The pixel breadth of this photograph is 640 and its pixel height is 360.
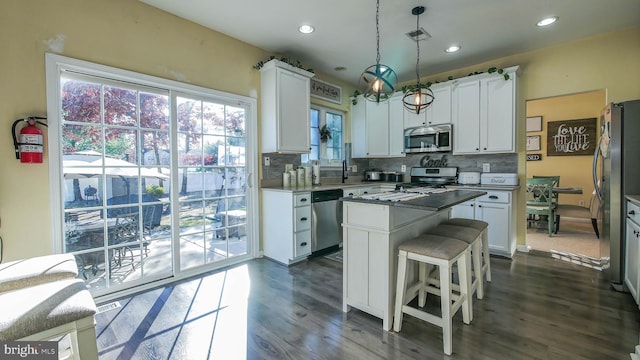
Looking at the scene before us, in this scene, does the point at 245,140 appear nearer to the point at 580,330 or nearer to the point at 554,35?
the point at 580,330

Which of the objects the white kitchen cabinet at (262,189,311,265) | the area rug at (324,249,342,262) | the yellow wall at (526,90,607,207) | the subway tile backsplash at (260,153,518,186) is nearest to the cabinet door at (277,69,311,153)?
the subway tile backsplash at (260,153,518,186)

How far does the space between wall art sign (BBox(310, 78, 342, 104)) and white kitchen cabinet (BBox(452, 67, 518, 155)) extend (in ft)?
5.81

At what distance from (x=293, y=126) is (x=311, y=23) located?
119 cm

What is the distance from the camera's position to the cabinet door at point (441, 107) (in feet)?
13.5

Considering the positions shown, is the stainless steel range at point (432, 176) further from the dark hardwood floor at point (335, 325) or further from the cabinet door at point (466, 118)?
the dark hardwood floor at point (335, 325)

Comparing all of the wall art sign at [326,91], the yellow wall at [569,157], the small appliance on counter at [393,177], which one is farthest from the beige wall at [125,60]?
the yellow wall at [569,157]

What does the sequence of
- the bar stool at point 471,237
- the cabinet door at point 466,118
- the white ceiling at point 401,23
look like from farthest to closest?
1. the cabinet door at point 466,118
2. the white ceiling at point 401,23
3. the bar stool at point 471,237

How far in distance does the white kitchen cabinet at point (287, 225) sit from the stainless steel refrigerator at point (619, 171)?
2.98 metres

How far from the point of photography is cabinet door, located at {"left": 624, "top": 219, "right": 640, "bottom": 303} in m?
2.21

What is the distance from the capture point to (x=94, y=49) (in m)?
2.35

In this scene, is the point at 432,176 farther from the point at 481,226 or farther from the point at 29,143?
the point at 29,143

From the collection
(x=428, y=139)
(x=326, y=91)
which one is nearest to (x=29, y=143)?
(x=326, y=91)

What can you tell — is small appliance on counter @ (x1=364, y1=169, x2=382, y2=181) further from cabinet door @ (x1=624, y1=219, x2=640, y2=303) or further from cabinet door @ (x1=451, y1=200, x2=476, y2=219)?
cabinet door @ (x1=624, y1=219, x2=640, y2=303)

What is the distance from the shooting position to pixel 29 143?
2.01m
